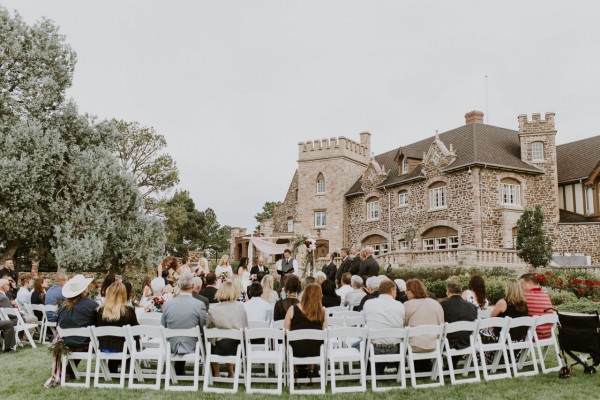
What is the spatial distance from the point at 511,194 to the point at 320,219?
1350cm

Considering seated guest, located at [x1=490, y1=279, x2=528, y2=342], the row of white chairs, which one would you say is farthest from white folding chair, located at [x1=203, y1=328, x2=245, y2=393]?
seated guest, located at [x1=490, y1=279, x2=528, y2=342]

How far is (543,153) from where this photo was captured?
27.6 meters

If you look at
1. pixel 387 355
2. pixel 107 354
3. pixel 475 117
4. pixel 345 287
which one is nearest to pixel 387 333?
pixel 387 355

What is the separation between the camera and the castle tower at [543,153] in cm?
2706

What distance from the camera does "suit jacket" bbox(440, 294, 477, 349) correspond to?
748 centimetres

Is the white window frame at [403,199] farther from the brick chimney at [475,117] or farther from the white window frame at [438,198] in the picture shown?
the brick chimney at [475,117]

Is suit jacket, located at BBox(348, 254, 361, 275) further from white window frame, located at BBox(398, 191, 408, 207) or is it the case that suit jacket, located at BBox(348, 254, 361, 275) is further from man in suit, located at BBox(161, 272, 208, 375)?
white window frame, located at BBox(398, 191, 408, 207)

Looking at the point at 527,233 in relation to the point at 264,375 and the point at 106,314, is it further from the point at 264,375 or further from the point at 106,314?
the point at 106,314

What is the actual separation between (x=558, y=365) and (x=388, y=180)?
25.7 meters

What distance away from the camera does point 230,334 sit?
6.77 meters

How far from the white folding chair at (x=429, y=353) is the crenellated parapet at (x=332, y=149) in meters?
29.6

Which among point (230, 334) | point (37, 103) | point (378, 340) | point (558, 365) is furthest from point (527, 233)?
point (37, 103)

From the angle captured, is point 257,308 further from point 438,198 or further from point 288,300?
point 438,198

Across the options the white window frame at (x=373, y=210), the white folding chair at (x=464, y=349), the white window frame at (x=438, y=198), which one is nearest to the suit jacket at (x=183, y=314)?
the white folding chair at (x=464, y=349)
